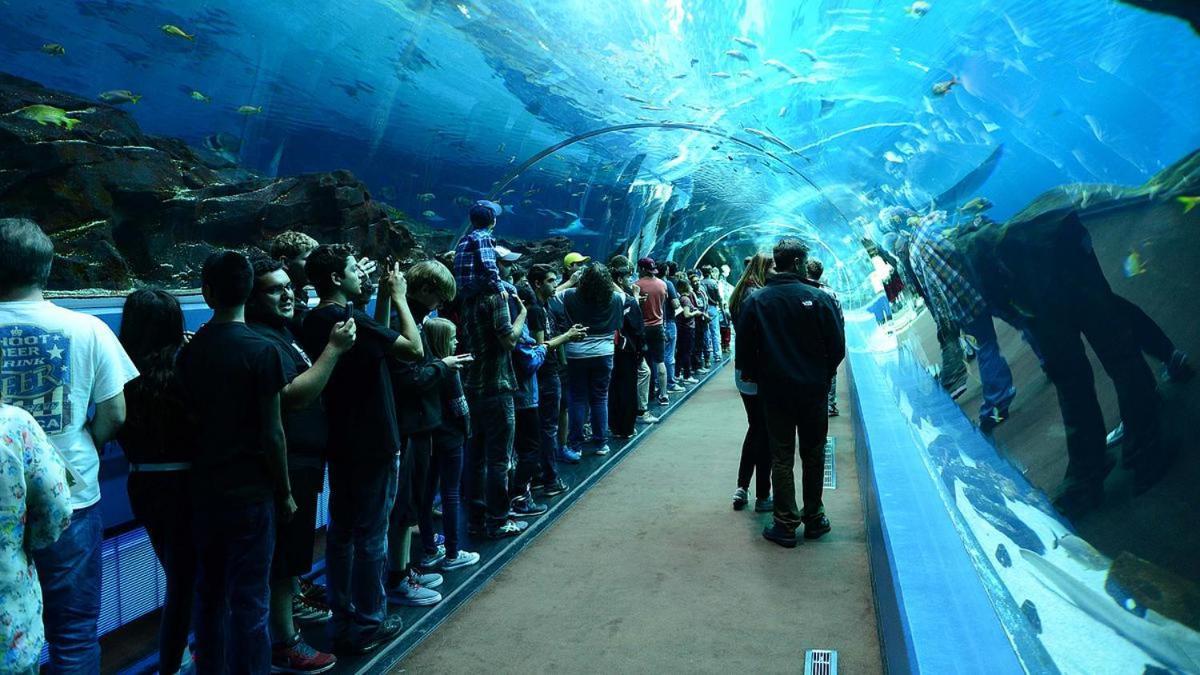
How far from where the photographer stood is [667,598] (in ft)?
15.1

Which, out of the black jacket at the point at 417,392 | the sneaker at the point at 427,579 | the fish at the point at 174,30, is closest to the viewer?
the black jacket at the point at 417,392

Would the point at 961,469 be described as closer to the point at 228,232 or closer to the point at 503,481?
the point at 503,481

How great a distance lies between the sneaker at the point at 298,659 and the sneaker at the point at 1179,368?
11.4ft

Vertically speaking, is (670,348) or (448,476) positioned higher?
(670,348)

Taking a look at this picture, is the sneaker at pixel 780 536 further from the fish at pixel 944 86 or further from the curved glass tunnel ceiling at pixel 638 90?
the fish at pixel 944 86

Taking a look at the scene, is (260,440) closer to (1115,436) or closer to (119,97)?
(1115,436)

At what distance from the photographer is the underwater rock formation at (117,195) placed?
4.71 metres

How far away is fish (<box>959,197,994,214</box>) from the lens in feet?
15.6

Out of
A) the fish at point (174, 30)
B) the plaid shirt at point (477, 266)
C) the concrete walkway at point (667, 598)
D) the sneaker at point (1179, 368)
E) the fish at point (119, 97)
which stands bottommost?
the concrete walkway at point (667, 598)

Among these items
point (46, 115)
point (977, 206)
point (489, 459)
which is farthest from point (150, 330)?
point (977, 206)

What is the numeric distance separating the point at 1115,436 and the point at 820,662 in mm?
1809

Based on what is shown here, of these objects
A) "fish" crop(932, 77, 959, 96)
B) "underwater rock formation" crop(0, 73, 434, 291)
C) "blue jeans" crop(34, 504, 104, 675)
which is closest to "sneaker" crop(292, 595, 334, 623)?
"blue jeans" crop(34, 504, 104, 675)

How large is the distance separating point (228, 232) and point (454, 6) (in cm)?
418

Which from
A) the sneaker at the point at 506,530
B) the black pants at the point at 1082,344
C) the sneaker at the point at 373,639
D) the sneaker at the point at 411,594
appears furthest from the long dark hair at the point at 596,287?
the black pants at the point at 1082,344
